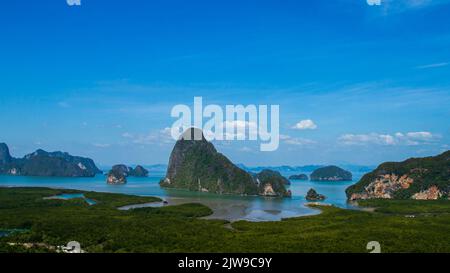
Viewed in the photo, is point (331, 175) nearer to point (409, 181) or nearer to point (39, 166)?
point (409, 181)

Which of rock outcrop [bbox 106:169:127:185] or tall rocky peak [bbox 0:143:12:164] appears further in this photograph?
tall rocky peak [bbox 0:143:12:164]

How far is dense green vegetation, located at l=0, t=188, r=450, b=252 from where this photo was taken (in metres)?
22.0

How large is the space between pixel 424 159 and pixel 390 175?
17.5 ft

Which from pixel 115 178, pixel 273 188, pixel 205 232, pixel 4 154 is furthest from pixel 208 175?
pixel 4 154

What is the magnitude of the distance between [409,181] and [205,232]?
37343 mm

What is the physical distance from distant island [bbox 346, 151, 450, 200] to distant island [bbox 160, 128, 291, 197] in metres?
11.5

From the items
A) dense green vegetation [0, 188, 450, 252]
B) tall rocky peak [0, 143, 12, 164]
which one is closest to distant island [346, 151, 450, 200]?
dense green vegetation [0, 188, 450, 252]

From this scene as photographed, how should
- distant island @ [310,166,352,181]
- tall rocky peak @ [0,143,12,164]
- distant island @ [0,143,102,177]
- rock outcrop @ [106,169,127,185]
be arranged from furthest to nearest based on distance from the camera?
1. distant island @ [310,166,352,181]
2. tall rocky peak @ [0,143,12,164]
3. distant island @ [0,143,102,177]
4. rock outcrop @ [106,169,127,185]

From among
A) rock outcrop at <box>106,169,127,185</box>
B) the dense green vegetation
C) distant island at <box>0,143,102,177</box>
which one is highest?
distant island at <box>0,143,102,177</box>

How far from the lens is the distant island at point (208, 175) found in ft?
213

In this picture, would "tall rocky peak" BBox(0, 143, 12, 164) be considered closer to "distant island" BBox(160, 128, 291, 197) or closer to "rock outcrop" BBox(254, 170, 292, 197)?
"distant island" BBox(160, 128, 291, 197)

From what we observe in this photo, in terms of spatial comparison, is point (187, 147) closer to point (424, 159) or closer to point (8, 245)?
point (424, 159)

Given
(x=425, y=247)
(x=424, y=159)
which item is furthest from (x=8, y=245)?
(x=424, y=159)

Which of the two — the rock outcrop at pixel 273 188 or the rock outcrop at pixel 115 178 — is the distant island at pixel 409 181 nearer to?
the rock outcrop at pixel 273 188
